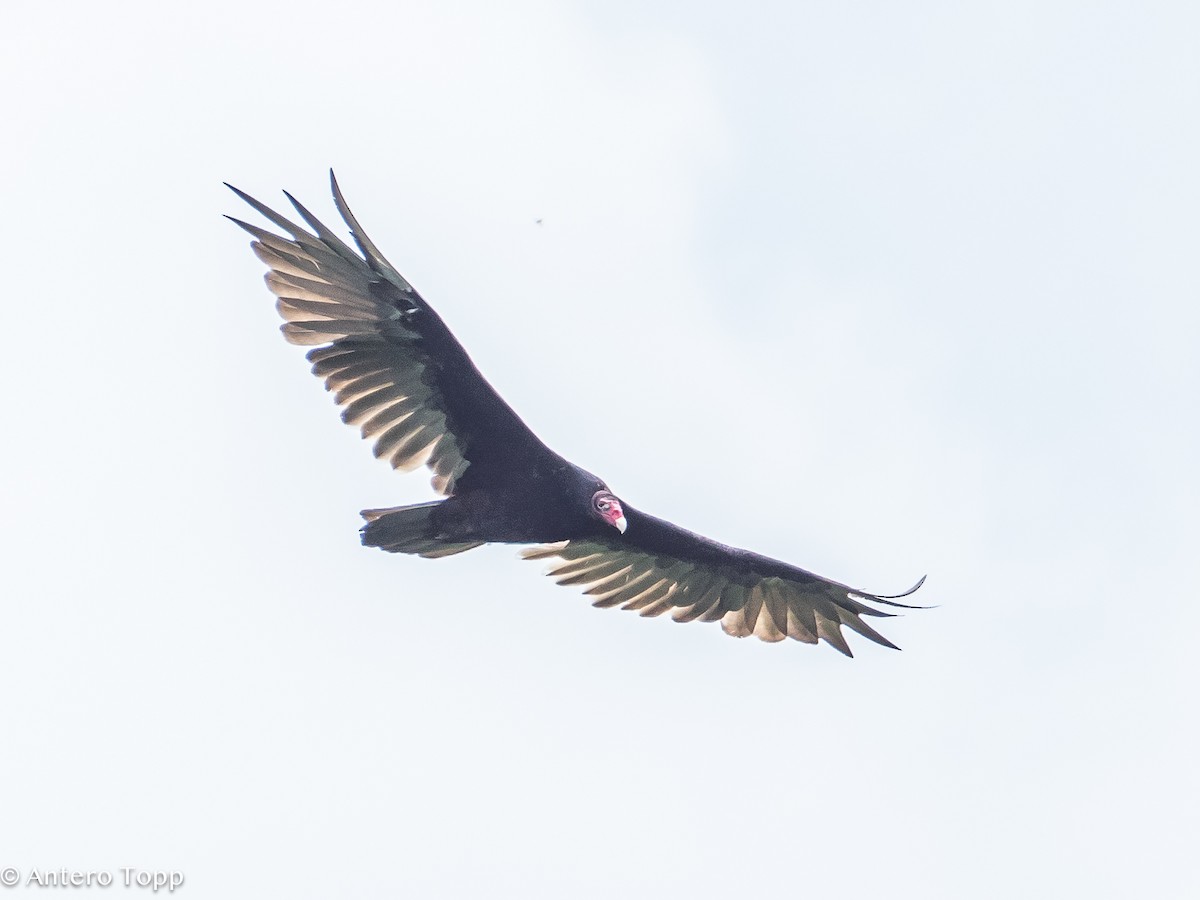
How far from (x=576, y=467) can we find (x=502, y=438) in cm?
51

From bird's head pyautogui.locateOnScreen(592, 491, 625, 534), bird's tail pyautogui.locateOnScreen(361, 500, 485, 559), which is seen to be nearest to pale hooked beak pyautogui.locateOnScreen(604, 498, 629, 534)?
bird's head pyautogui.locateOnScreen(592, 491, 625, 534)

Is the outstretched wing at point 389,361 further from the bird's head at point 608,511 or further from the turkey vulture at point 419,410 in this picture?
the bird's head at point 608,511

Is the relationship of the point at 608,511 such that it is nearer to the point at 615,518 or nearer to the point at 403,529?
the point at 615,518

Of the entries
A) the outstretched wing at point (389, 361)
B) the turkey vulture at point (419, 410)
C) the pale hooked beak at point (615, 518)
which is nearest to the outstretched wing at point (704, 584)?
the turkey vulture at point (419, 410)

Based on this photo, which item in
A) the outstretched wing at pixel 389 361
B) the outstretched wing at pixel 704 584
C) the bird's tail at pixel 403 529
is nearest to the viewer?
the outstretched wing at pixel 389 361

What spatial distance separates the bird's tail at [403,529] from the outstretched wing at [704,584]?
1524 mm

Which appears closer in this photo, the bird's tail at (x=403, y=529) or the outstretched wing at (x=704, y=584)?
the bird's tail at (x=403, y=529)

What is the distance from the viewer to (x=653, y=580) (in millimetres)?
11297

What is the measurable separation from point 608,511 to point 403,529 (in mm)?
1325

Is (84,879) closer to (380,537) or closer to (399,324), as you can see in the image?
(380,537)

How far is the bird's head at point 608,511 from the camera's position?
9570 mm

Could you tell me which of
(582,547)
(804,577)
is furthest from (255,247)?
(804,577)

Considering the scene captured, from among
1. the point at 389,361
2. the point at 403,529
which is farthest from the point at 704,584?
the point at 389,361

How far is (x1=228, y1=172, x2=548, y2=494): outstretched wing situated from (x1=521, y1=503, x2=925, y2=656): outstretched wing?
148 centimetres
